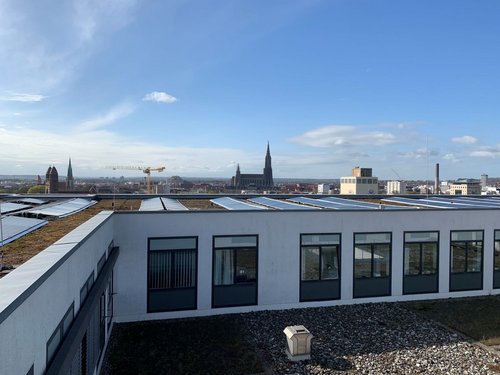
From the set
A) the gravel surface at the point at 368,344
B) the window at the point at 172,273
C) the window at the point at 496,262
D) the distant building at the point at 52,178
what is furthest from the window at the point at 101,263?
the distant building at the point at 52,178

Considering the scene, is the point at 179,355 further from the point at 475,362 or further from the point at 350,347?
the point at 475,362

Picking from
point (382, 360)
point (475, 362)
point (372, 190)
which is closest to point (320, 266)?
point (382, 360)

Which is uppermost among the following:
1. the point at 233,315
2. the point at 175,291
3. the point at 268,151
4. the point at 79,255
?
the point at 268,151

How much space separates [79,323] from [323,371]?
5676mm

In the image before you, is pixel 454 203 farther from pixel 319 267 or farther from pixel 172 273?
pixel 172 273

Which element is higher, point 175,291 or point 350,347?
point 175,291

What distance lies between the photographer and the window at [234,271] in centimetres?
1265

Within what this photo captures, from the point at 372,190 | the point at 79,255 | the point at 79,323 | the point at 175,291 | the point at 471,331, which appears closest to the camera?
the point at 79,323

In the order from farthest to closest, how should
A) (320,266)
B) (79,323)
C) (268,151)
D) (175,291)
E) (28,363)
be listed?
(268,151) → (320,266) → (175,291) → (79,323) → (28,363)

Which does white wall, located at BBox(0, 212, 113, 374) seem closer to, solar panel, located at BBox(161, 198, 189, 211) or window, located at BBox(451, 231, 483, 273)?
solar panel, located at BBox(161, 198, 189, 211)

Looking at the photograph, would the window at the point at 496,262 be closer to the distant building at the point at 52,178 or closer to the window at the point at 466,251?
the window at the point at 466,251

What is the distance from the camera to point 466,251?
48.7 feet

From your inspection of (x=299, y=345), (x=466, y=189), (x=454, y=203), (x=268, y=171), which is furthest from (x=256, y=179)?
(x=299, y=345)

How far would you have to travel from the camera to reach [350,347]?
A: 1009 cm
